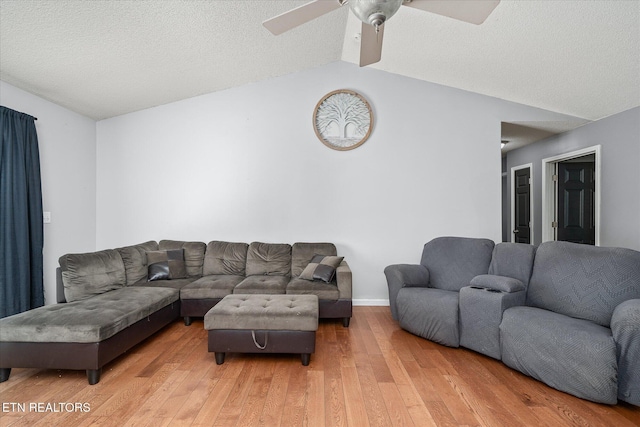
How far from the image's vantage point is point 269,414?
6.11 feet

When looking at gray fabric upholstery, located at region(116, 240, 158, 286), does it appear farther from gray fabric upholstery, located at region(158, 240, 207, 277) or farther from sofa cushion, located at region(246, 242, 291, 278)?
sofa cushion, located at region(246, 242, 291, 278)

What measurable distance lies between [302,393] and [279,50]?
345cm

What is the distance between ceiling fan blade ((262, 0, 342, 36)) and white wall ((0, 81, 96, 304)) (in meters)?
3.13

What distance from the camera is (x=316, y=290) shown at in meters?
3.32

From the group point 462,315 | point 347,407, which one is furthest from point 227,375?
point 462,315

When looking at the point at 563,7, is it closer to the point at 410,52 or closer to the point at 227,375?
the point at 410,52

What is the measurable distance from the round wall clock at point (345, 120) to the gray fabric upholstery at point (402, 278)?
1718 millimetres

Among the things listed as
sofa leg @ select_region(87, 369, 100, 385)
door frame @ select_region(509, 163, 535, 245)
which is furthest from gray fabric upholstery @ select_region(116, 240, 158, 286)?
door frame @ select_region(509, 163, 535, 245)

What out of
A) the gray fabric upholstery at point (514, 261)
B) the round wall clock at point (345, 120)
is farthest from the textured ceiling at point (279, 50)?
the gray fabric upholstery at point (514, 261)

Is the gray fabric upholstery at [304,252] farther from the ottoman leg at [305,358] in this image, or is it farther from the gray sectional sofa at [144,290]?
the ottoman leg at [305,358]

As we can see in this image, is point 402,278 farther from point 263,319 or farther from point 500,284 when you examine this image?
point 263,319

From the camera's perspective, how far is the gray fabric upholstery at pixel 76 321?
2178 millimetres

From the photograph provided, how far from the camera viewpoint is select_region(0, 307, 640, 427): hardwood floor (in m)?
1.83

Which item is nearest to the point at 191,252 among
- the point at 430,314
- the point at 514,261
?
the point at 430,314
